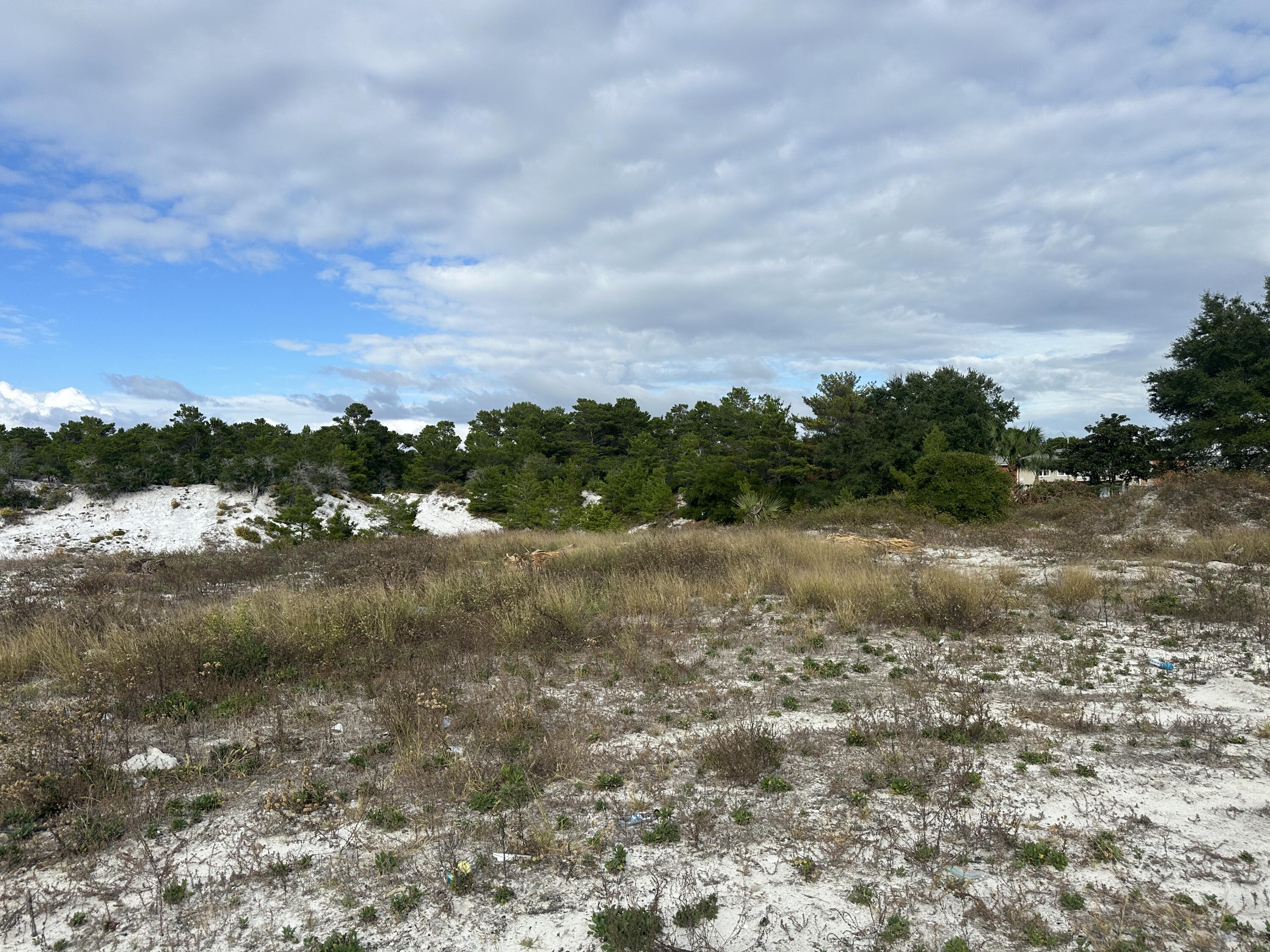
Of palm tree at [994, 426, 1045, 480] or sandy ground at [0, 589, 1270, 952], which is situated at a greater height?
palm tree at [994, 426, 1045, 480]

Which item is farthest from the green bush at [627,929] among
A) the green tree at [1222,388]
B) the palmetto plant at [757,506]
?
the green tree at [1222,388]

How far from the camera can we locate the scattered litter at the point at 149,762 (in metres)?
4.77

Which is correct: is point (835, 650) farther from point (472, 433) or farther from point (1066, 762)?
point (472, 433)

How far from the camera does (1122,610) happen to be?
8.72 m

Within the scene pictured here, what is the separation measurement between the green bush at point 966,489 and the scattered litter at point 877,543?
5506 millimetres

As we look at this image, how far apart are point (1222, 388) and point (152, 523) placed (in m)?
51.0

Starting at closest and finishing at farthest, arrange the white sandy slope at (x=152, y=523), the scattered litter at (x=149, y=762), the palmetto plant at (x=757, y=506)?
the scattered litter at (x=149, y=762) < the palmetto plant at (x=757, y=506) < the white sandy slope at (x=152, y=523)

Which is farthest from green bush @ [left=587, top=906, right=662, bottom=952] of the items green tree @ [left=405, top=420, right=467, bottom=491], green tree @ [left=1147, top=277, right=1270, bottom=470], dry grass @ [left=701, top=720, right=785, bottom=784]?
green tree @ [left=405, top=420, right=467, bottom=491]

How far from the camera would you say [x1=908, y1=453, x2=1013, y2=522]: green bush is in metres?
21.8

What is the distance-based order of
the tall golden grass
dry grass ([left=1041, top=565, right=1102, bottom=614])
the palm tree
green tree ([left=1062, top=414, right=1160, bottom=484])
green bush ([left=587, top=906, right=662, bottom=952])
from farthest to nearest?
the palm tree → green tree ([left=1062, top=414, right=1160, bottom=484]) → dry grass ([left=1041, top=565, right=1102, bottom=614]) → the tall golden grass → green bush ([left=587, top=906, right=662, bottom=952])

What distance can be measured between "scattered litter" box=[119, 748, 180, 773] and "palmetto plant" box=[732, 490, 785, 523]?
20863 millimetres

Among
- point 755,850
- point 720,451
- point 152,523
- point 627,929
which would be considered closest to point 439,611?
point 755,850

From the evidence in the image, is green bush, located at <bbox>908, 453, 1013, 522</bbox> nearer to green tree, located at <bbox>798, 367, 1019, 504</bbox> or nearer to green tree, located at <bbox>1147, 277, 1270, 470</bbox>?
green tree, located at <bbox>798, 367, 1019, 504</bbox>

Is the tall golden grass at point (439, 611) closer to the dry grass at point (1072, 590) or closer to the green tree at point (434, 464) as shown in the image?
the dry grass at point (1072, 590)
